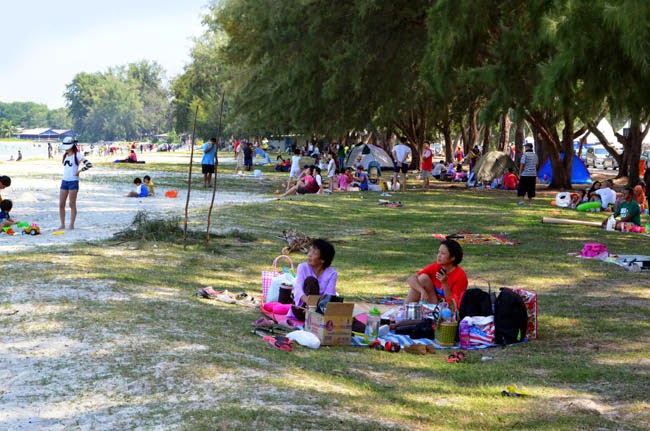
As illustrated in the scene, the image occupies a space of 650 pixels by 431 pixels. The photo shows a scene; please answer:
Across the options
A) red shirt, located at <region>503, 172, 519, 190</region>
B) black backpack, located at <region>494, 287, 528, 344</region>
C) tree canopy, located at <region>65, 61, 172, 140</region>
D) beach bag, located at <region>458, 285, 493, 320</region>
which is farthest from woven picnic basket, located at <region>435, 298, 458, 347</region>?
tree canopy, located at <region>65, 61, 172, 140</region>

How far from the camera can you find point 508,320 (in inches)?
313

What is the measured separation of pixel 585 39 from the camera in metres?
10.1

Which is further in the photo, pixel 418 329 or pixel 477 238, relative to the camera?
pixel 477 238

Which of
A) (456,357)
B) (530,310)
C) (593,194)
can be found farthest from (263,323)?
(593,194)

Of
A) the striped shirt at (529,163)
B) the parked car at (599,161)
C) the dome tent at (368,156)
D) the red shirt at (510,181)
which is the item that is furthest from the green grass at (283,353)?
the parked car at (599,161)

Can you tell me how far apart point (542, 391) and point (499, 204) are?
60.9 ft

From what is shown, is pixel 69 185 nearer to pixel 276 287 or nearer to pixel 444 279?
pixel 276 287

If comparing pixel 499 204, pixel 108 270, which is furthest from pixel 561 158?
pixel 108 270

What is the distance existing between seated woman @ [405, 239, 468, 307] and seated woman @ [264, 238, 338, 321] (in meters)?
0.91

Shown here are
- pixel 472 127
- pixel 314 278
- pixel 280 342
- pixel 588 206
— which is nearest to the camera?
pixel 280 342

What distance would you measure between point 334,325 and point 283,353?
2.18ft

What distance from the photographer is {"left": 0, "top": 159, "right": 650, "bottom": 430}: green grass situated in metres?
5.45

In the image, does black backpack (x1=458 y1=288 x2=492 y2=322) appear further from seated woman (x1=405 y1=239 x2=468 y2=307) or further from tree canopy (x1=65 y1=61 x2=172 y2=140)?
tree canopy (x1=65 y1=61 x2=172 y2=140)

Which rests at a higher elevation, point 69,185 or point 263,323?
point 69,185
